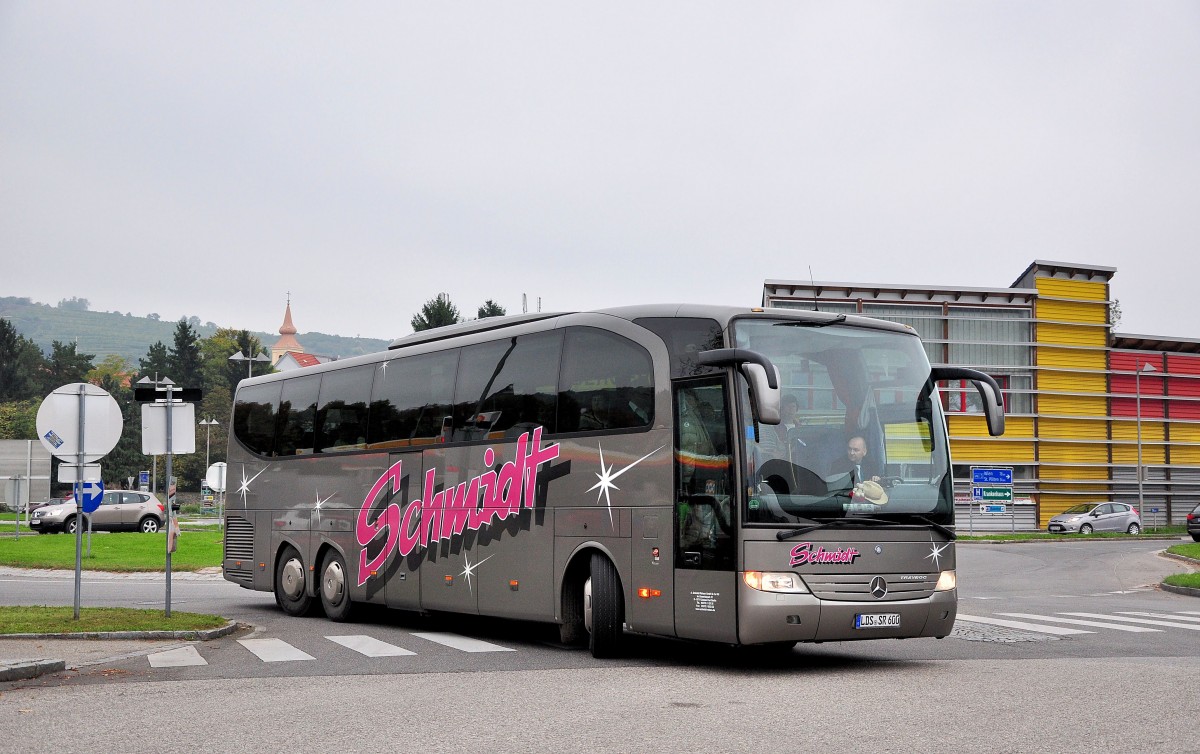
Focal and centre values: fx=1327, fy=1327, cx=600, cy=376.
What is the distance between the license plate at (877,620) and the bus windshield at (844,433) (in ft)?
2.67

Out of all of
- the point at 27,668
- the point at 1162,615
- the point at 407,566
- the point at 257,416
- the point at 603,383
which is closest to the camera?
the point at 27,668

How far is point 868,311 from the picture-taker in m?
58.8

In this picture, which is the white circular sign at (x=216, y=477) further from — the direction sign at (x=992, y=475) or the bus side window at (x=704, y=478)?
A: the direction sign at (x=992, y=475)

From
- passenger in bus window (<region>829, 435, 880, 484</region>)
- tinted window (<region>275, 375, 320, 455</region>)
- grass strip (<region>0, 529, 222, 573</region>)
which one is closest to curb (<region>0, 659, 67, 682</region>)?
passenger in bus window (<region>829, 435, 880, 484</region>)

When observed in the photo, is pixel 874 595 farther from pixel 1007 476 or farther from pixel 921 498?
pixel 1007 476

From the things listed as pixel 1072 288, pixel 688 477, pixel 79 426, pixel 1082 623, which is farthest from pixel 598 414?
pixel 1072 288

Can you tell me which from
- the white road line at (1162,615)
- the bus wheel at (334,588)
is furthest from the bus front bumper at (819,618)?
the white road line at (1162,615)

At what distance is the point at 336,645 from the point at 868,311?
47.4 metres

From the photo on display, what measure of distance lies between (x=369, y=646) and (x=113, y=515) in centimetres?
3682

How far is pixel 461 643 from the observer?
1441 cm

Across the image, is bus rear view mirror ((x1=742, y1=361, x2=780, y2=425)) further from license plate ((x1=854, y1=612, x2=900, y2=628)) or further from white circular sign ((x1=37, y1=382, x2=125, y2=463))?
white circular sign ((x1=37, y1=382, x2=125, y2=463))

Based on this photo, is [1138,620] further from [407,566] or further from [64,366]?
[64,366]

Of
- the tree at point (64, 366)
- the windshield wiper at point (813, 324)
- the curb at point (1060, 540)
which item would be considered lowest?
the curb at point (1060, 540)

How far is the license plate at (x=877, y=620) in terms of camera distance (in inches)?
439
